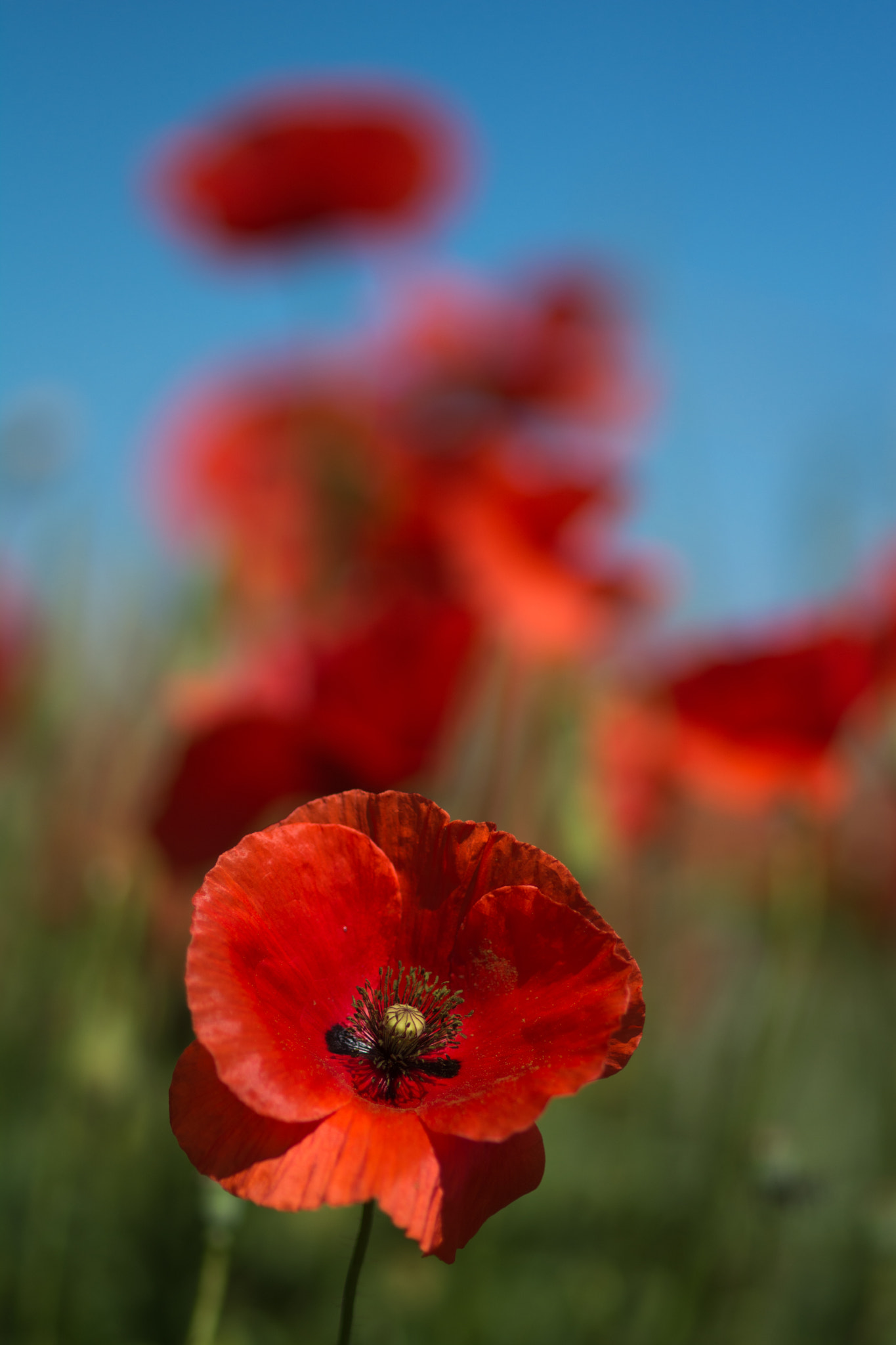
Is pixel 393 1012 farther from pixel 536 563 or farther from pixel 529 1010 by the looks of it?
pixel 536 563

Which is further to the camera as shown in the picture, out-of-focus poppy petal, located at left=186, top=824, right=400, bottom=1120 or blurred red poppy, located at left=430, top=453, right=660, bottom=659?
blurred red poppy, located at left=430, top=453, right=660, bottom=659

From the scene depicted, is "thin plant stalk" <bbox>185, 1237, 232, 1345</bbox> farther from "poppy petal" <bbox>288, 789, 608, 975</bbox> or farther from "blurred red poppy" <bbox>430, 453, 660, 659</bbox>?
"blurred red poppy" <bbox>430, 453, 660, 659</bbox>

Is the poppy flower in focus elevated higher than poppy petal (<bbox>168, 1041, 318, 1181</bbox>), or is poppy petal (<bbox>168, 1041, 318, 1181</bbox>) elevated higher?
the poppy flower in focus

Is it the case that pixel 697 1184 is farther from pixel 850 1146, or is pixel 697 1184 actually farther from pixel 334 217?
pixel 334 217

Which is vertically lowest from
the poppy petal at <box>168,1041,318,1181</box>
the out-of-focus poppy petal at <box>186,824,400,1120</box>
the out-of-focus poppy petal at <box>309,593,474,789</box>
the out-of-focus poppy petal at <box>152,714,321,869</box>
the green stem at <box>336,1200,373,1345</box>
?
the out-of-focus poppy petal at <box>152,714,321,869</box>

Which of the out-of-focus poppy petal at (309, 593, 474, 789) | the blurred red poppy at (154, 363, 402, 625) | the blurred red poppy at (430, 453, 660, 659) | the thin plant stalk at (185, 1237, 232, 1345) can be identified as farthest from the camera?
the blurred red poppy at (154, 363, 402, 625)

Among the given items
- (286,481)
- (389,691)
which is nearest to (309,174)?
(286,481)

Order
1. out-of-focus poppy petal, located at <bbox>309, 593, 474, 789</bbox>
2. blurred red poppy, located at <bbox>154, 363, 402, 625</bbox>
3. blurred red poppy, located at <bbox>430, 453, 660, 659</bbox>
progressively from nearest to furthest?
out-of-focus poppy petal, located at <bbox>309, 593, 474, 789</bbox>, blurred red poppy, located at <bbox>430, 453, 660, 659</bbox>, blurred red poppy, located at <bbox>154, 363, 402, 625</bbox>

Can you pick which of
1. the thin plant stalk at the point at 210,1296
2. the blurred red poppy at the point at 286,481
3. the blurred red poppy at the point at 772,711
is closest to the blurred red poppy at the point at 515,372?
the blurred red poppy at the point at 286,481

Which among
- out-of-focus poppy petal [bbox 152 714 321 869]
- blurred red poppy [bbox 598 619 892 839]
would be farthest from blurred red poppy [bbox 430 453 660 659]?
out-of-focus poppy petal [bbox 152 714 321 869]
